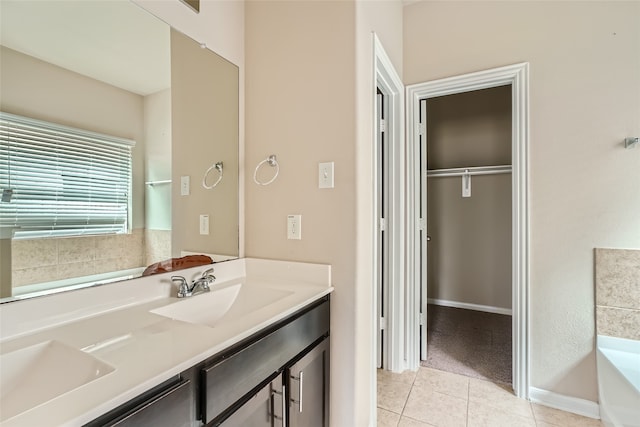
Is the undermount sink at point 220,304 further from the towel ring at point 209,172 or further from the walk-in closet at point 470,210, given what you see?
the walk-in closet at point 470,210

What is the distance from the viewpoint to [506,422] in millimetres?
1688

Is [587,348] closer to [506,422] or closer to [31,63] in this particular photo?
[506,422]

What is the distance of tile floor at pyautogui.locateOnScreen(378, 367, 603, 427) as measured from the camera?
1694mm

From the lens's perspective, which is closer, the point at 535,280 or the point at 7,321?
the point at 7,321

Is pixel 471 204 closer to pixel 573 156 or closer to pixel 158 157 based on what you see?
pixel 573 156

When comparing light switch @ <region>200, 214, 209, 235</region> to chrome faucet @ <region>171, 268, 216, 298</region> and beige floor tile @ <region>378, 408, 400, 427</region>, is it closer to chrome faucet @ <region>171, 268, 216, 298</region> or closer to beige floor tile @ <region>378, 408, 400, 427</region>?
chrome faucet @ <region>171, 268, 216, 298</region>

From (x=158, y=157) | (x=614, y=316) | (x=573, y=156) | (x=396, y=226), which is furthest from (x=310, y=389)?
(x=573, y=156)

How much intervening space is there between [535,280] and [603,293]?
0.32m

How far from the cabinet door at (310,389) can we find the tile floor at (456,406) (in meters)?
0.60

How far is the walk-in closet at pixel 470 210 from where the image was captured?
3.32 m

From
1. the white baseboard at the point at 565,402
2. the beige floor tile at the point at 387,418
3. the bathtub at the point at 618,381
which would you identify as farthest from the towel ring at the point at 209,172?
the white baseboard at the point at 565,402

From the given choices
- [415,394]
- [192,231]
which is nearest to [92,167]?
[192,231]

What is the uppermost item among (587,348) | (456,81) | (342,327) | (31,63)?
(456,81)

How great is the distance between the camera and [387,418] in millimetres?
1738
